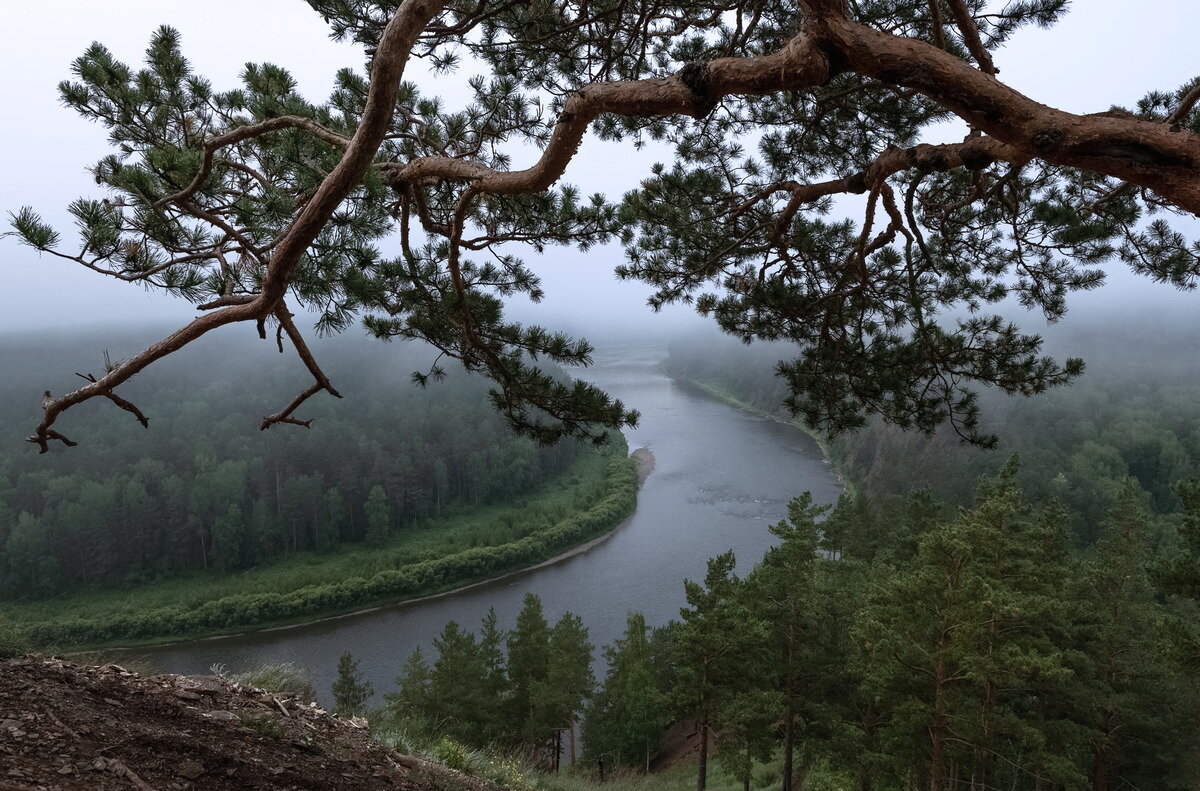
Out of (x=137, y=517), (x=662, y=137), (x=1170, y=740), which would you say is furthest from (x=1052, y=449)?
(x=137, y=517)

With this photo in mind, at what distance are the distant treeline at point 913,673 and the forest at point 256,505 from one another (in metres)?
7.25

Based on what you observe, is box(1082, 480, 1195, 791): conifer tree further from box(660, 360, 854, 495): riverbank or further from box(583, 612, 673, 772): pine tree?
box(660, 360, 854, 495): riverbank

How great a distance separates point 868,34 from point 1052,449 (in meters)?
32.1

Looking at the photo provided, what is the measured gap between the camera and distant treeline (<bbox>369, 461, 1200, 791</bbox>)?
21.5ft

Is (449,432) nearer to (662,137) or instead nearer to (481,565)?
(481,565)

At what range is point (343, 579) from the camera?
72.2 feet

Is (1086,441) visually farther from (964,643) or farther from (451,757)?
(451,757)

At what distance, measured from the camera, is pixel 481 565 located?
22969 mm

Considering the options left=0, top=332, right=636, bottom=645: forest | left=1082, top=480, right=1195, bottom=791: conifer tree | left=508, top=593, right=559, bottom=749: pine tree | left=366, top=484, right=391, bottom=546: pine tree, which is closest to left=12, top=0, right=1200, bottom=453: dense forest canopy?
left=1082, top=480, right=1195, bottom=791: conifer tree

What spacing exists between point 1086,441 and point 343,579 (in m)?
32.6

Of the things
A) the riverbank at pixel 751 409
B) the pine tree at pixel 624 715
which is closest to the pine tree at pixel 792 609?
the pine tree at pixel 624 715

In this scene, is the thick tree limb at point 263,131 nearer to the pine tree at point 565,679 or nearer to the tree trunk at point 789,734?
the tree trunk at point 789,734

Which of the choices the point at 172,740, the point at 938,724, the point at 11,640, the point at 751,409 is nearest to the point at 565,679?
the point at 938,724

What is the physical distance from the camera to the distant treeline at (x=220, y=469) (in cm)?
A: 2339
